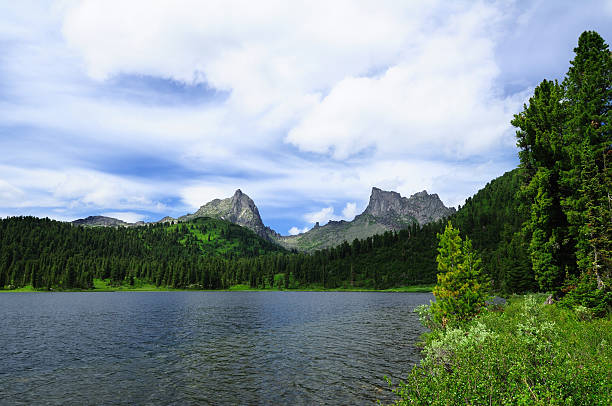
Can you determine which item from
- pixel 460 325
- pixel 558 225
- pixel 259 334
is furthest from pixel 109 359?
pixel 558 225

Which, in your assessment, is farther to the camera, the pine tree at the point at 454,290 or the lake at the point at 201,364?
the pine tree at the point at 454,290

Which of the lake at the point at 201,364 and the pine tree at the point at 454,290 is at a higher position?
the pine tree at the point at 454,290

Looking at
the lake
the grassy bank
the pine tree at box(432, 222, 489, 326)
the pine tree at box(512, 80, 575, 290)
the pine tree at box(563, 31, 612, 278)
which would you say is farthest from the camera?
the pine tree at box(512, 80, 575, 290)

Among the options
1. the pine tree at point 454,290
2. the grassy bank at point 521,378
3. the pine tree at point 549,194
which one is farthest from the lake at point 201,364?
the pine tree at point 549,194

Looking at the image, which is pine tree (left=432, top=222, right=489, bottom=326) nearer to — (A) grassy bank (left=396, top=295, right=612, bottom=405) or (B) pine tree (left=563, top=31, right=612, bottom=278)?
(B) pine tree (left=563, top=31, right=612, bottom=278)

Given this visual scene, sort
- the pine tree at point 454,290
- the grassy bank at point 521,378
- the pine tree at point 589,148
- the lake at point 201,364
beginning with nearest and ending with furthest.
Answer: the grassy bank at point 521,378
the lake at point 201,364
the pine tree at point 589,148
the pine tree at point 454,290

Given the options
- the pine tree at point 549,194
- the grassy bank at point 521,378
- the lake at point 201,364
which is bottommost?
the lake at point 201,364

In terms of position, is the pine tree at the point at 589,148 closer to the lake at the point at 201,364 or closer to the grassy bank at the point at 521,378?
the grassy bank at the point at 521,378

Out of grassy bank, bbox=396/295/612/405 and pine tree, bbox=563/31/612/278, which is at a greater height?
pine tree, bbox=563/31/612/278

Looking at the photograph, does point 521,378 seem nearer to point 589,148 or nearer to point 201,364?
point 589,148

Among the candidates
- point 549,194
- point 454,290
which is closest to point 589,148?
point 549,194

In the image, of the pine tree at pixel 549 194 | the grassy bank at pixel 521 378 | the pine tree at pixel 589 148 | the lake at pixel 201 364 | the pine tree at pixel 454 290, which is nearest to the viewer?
the grassy bank at pixel 521 378

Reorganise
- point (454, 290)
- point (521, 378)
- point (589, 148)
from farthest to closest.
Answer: point (454, 290)
point (589, 148)
point (521, 378)

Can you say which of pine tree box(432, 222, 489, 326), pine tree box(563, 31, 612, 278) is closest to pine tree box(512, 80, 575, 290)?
pine tree box(563, 31, 612, 278)
